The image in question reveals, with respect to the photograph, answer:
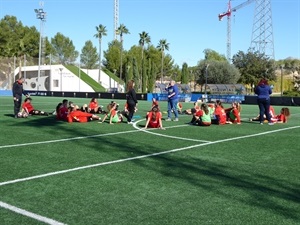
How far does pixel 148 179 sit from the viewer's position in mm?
6129

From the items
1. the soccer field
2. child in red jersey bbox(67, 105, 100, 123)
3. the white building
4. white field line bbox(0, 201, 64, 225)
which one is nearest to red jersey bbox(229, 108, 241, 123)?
the soccer field

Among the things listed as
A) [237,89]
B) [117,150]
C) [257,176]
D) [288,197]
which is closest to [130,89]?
[117,150]

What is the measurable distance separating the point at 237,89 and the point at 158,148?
44523mm

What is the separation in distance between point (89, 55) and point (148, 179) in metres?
116

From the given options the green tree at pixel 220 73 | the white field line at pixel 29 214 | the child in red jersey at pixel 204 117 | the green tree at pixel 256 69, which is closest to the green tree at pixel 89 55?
the green tree at pixel 220 73

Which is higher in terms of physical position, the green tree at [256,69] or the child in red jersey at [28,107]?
the green tree at [256,69]

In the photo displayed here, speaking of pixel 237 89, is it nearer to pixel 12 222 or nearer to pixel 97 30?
pixel 12 222

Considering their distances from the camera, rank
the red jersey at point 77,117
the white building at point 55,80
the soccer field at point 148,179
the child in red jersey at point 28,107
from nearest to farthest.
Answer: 1. the soccer field at point 148,179
2. the red jersey at point 77,117
3. the child in red jersey at point 28,107
4. the white building at point 55,80

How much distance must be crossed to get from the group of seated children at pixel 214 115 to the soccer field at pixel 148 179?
2952mm

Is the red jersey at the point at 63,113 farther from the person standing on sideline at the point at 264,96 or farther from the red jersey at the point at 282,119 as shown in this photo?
the red jersey at the point at 282,119

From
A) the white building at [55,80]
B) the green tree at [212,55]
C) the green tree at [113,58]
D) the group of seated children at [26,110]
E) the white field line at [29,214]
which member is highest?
the green tree at [212,55]

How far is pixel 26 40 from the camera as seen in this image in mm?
97375

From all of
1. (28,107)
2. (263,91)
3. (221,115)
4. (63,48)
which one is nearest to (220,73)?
(63,48)

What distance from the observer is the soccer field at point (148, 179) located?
14.7 feet
